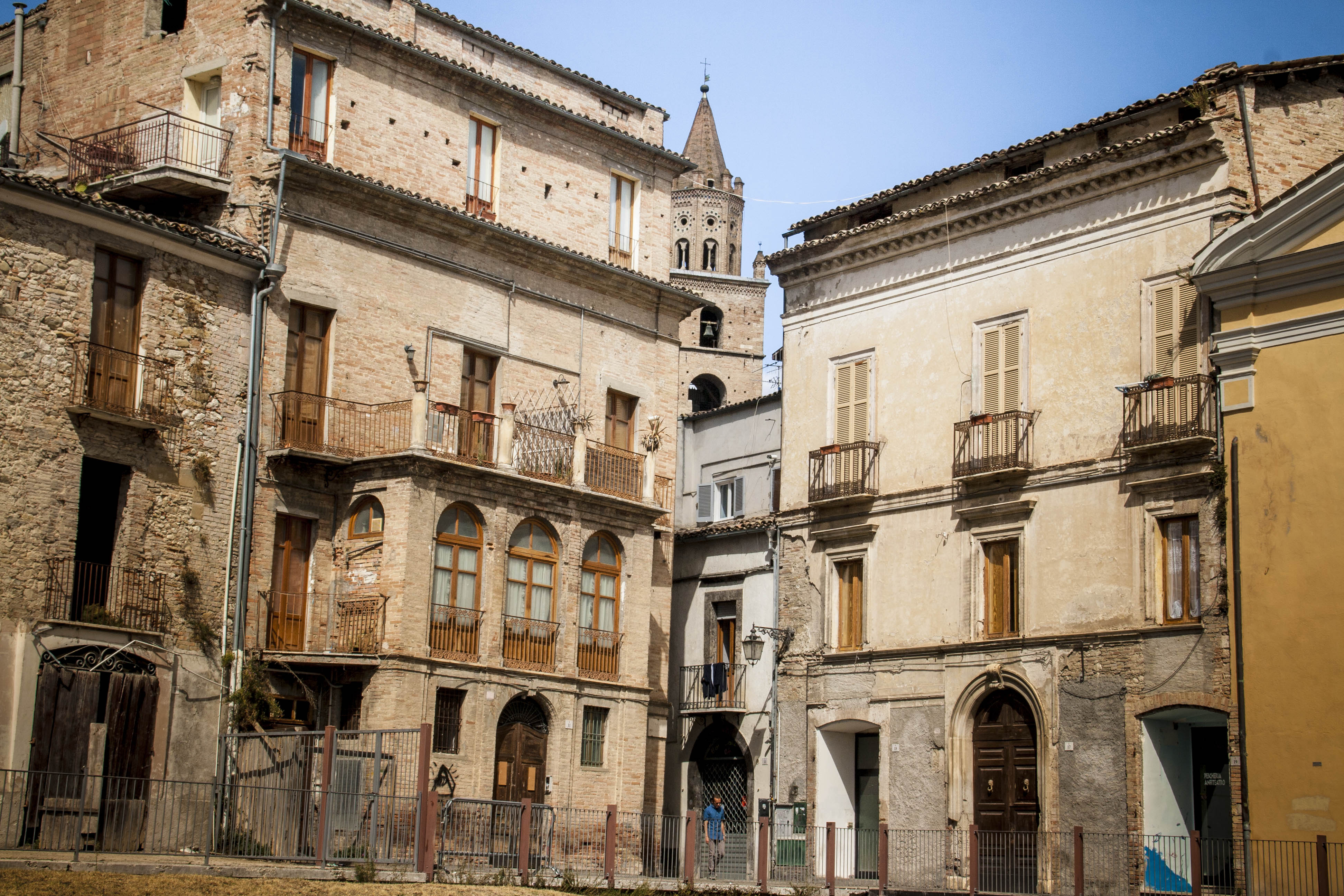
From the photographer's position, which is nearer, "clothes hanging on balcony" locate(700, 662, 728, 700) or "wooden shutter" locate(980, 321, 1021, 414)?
"wooden shutter" locate(980, 321, 1021, 414)

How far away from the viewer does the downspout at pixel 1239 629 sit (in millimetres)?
24516

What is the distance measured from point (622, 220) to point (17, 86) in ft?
41.4

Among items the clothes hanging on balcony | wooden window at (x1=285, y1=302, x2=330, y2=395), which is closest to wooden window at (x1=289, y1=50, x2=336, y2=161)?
wooden window at (x1=285, y1=302, x2=330, y2=395)

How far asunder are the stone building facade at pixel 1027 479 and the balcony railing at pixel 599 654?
11.5 ft

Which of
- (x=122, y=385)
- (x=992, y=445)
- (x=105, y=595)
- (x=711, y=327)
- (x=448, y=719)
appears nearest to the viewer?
(x=105, y=595)

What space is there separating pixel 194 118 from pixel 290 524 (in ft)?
26.0

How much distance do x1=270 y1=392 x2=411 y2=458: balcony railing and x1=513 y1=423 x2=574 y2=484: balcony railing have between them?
7.72 ft

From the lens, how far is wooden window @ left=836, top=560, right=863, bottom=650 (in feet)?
105

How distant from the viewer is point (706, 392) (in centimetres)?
7119

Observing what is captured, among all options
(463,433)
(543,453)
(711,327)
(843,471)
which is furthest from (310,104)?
(711,327)

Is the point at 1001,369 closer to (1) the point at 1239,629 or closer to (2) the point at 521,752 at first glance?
(1) the point at 1239,629

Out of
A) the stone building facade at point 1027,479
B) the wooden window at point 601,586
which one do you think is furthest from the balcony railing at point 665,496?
the stone building facade at point 1027,479

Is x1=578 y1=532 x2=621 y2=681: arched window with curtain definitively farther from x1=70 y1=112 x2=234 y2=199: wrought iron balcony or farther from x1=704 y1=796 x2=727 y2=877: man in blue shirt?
x1=70 y1=112 x2=234 y2=199: wrought iron balcony

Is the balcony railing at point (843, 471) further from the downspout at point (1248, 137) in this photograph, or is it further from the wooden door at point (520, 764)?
the downspout at point (1248, 137)
